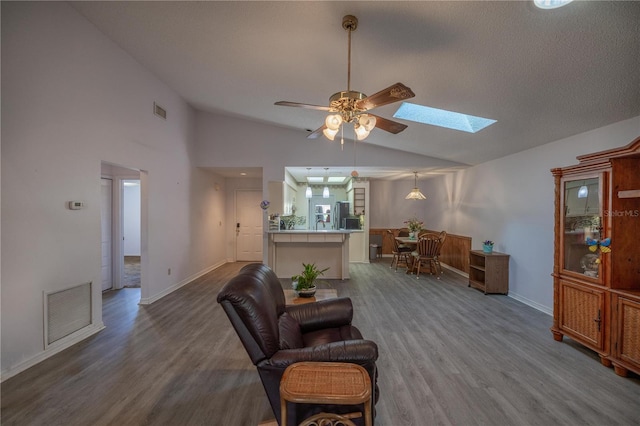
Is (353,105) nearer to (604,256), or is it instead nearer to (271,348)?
(271,348)

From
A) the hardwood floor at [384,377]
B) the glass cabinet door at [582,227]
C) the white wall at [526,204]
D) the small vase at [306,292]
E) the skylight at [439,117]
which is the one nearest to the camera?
the hardwood floor at [384,377]

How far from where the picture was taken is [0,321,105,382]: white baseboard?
233cm

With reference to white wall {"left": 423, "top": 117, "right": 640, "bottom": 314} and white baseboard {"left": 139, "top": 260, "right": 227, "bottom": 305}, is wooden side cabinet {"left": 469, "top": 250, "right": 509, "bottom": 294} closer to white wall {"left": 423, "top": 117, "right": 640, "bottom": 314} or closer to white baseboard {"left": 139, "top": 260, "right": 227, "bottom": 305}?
white wall {"left": 423, "top": 117, "right": 640, "bottom": 314}

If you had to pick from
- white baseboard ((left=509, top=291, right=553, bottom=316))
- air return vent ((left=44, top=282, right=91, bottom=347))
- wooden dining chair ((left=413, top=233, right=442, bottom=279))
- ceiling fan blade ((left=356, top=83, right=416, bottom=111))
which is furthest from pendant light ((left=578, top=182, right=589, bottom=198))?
air return vent ((left=44, top=282, right=91, bottom=347))

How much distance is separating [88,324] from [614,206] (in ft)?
18.2

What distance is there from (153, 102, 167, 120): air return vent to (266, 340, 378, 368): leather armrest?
440cm

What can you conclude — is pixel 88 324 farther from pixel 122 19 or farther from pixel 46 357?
pixel 122 19

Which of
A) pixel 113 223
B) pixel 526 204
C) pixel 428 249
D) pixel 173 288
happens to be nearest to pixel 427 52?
pixel 526 204

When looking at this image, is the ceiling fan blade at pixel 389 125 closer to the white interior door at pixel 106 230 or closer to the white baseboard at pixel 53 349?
the white baseboard at pixel 53 349

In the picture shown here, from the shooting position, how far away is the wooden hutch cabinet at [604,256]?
7.66 ft

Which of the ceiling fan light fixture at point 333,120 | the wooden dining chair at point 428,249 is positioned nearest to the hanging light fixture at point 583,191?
the ceiling fan light fixture at point 333,120

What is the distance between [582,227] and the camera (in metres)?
2.81

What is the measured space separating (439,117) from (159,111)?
14.5 feet

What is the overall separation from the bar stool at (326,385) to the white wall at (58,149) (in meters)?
2.70
